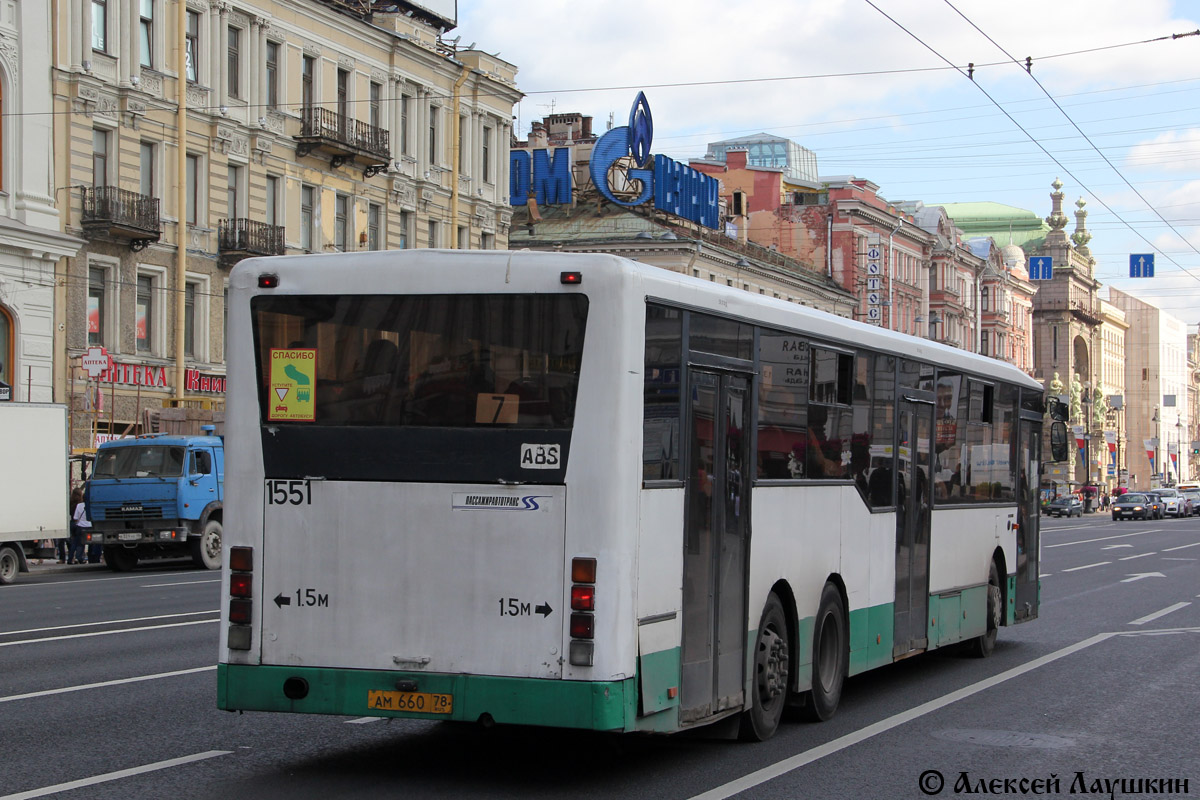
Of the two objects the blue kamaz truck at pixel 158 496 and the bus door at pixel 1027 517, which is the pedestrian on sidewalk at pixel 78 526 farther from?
the bus door at pixel 1027 517

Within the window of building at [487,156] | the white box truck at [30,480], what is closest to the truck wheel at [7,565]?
the white box truck at [30,480]

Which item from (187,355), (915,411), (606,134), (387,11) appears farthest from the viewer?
(606,134)

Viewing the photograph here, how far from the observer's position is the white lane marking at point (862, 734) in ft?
27.6

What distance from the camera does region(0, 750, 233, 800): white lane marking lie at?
7.89m

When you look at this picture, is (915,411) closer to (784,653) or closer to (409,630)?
(784,653)

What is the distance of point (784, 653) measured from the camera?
10.1m

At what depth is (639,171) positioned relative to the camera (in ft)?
207

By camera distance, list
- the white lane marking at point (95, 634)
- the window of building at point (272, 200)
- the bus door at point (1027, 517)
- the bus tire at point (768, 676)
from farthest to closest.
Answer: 1. the window of building at point (272, 200)
2. the bus door at point (1027, 517)
3. the white lane marking at point (95, 634)
4. the bus tire at point (768, 676)

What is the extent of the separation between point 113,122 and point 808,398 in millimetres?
30154

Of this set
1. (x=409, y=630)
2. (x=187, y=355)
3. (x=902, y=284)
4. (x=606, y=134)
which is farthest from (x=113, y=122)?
(x=902, y=284)

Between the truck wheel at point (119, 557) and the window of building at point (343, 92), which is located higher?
the window of building at point (343, 92)

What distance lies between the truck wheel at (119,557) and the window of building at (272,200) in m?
15.1

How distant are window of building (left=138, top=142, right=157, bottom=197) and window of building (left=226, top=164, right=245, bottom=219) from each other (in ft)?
9.35

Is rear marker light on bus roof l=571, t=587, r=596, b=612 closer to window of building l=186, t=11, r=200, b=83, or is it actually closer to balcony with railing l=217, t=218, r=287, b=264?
balcony with railing l=217, t=218, r=287, b=264
